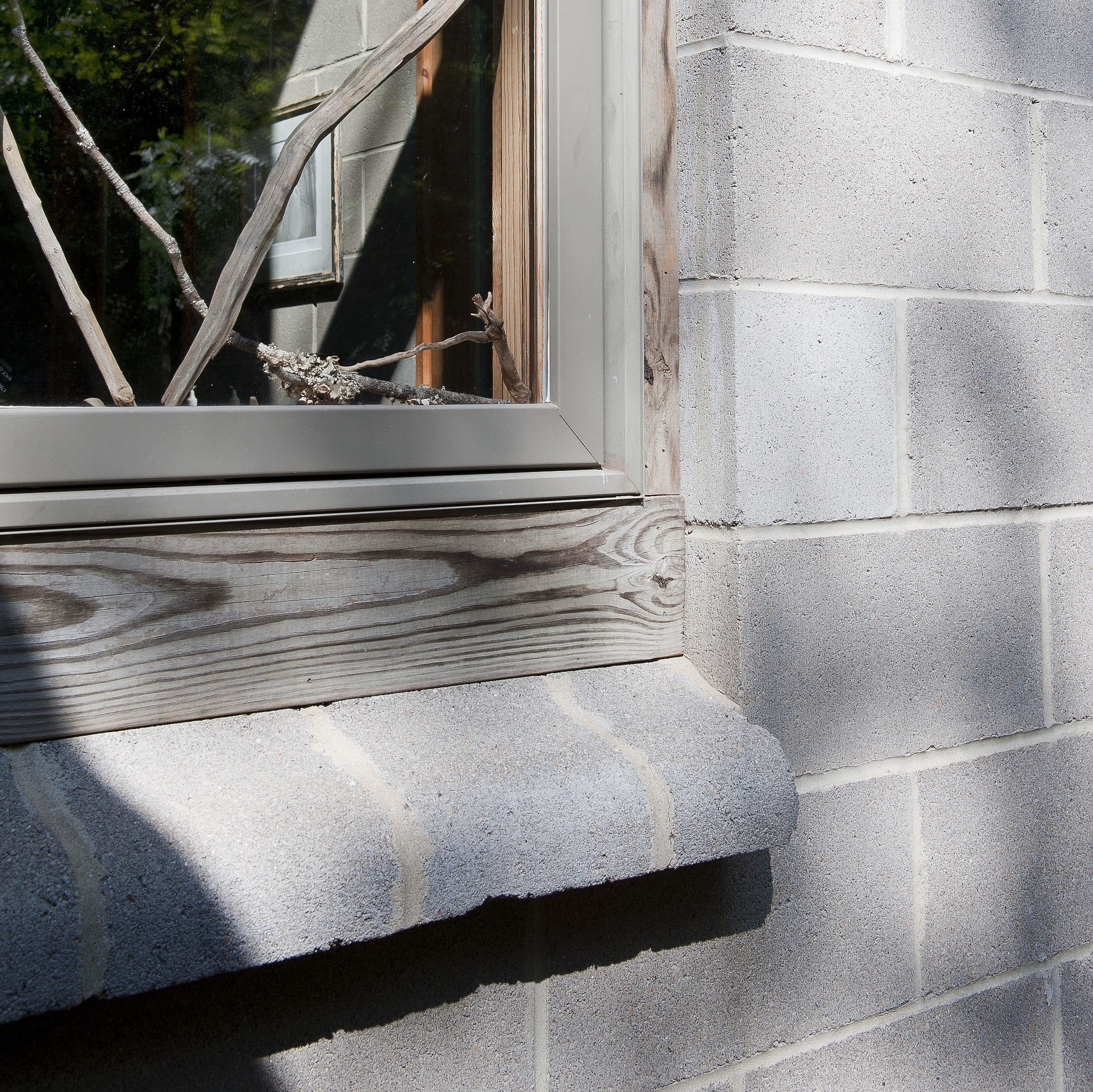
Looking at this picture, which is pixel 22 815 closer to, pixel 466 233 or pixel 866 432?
pixel 466 233

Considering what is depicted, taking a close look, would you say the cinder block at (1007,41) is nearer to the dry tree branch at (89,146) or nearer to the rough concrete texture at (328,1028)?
the dry tree branch at (89,146)

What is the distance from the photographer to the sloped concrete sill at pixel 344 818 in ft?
2.92

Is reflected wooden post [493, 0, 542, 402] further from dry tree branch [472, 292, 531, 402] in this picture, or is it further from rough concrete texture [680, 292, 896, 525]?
rough concrete texture [680, 292, 896, 525]

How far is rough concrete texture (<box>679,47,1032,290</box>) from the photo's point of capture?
1332 mm

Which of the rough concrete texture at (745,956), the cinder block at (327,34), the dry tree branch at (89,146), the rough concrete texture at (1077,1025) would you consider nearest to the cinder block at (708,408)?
the rough concrete texture at (745,956)

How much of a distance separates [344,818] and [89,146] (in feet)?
3.23

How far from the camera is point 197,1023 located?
40.1 inches

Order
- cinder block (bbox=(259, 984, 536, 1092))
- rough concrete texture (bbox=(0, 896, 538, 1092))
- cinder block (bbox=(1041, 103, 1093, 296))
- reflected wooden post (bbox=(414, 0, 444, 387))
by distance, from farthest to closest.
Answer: cinder block (bbox=(1041, 103, 1093, 296)) → reflected wooden post (bbox=(414, 0, 444, 387)) → cinder block (bbox=(259, 984, 536, 1092)) → rough concrete texture (bbox=(0, 896, 538, 1092))

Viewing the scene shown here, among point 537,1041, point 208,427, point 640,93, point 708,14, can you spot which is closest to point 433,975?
point 537,1041

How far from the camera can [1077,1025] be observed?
1620mm

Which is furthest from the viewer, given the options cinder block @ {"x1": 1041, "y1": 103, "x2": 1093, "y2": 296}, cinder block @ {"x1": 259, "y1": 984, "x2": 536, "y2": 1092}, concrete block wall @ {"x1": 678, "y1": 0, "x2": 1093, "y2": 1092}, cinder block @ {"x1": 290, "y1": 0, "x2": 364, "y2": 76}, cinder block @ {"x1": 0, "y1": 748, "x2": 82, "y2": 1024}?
cinder block @ {"x1": 290, "y1": 0, "x2": 364, "y2": 76}

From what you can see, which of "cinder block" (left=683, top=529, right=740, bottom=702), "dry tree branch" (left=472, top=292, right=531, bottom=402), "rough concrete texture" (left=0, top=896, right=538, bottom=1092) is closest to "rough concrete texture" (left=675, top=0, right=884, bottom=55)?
"dry tree branch" (left=472, top=292, right=531, bottom=402)

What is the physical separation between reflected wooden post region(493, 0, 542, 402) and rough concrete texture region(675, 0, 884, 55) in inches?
8.5

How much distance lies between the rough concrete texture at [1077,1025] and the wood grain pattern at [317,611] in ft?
2.83
